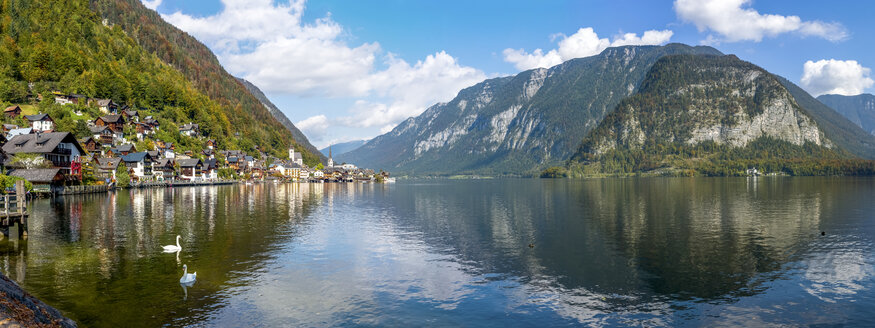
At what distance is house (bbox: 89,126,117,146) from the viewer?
173 metres

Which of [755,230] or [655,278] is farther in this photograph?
[755,230]

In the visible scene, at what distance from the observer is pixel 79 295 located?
2941cm

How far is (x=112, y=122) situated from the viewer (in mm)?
187000

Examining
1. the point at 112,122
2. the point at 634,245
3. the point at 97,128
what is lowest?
the point at 634,245

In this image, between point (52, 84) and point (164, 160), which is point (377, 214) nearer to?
point (164, 160)

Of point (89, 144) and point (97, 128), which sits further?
point (97, 128)

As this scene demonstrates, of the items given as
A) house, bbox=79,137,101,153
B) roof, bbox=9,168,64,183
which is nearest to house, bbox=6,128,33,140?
house, bbox=79,137,101,153

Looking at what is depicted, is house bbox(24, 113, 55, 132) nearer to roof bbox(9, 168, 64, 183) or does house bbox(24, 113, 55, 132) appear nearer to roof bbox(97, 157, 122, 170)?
roof bbox(97, 157, 122, 170)

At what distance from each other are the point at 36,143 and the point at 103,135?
65514 millimetres

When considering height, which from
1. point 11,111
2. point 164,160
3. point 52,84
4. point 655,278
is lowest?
point 655,278

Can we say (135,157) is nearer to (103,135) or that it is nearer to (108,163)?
(103,135)

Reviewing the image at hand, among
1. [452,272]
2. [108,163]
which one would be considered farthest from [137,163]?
[452,272]

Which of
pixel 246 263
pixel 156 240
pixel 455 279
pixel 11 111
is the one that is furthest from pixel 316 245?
pixel 11 111

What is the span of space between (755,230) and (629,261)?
27.9 meters
